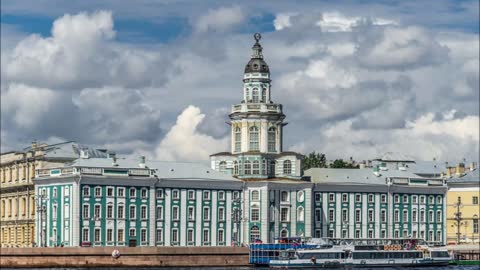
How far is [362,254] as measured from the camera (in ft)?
422

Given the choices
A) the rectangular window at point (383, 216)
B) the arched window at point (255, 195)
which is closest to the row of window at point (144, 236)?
the arched window at point (255, 195)

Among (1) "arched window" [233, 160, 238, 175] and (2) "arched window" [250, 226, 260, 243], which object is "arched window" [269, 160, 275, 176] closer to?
(1) "arched window" [233, 160, 238, 175]

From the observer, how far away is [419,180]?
5989 inches

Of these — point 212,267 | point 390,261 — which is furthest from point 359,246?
point 212,267

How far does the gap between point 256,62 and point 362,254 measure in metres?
24.7


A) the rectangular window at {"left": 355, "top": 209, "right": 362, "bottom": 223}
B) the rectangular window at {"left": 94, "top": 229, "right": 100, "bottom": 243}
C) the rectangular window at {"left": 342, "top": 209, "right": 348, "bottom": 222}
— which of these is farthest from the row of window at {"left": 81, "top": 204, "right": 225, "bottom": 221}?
the rectangular window at {"left": 355, "top": 209, "right": 362, "bottom": 223}

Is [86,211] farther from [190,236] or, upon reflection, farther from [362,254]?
[362,254]

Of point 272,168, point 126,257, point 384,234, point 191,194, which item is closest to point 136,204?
point 191,194

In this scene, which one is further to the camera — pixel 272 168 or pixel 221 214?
pixel 272 168

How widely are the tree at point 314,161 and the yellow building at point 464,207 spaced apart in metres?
20.7

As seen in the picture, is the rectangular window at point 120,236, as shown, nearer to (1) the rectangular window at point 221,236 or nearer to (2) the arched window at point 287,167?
(1) the rectangular window at point 221,236

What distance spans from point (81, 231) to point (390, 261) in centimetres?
2813

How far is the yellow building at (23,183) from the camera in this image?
14188 cm

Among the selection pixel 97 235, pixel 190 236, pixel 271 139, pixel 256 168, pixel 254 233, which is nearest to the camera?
pixel 97 235
